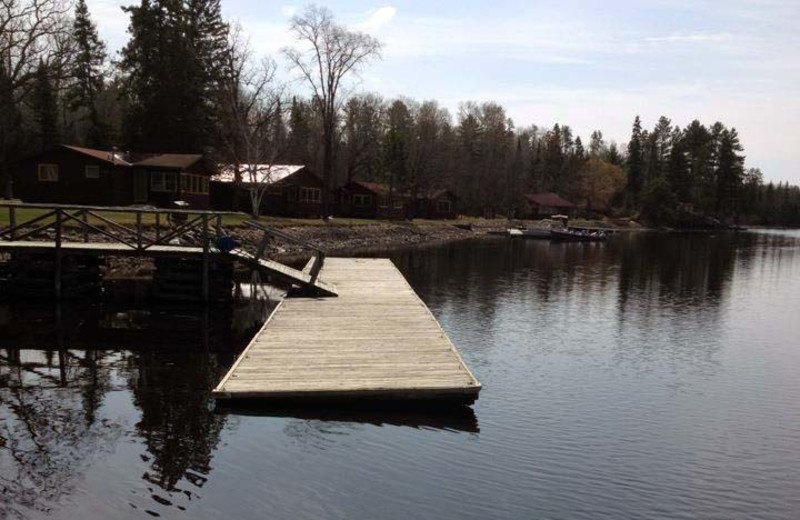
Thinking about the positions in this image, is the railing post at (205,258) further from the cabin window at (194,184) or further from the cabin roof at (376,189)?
the cabin roof at (376,189)

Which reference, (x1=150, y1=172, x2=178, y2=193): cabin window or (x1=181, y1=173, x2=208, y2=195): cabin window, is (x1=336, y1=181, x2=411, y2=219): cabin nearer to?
(x1=181, y1=173, x2=208, y2=195): cabin window

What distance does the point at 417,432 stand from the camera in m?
10.8

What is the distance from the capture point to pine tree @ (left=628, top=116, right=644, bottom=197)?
128 metres

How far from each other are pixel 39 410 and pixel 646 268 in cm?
3977

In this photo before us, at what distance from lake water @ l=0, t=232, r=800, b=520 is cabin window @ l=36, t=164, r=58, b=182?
2886 centimetres

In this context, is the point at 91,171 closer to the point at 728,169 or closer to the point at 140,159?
the point at 140,159

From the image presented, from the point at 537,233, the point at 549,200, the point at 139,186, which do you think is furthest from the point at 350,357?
the point at 549,200

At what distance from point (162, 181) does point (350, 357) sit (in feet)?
126

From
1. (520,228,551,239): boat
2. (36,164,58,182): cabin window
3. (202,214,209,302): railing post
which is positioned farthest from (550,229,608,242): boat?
(202,214,209,302): railing post

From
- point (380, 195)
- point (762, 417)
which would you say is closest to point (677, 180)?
point (380, 195)

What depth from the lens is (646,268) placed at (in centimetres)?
4316

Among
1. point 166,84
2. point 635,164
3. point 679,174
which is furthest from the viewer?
point 635,164

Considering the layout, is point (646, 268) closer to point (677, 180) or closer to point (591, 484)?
point (591, 484)

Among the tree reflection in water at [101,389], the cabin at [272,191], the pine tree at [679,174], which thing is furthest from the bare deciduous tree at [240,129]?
the pine tree at [679,174]
